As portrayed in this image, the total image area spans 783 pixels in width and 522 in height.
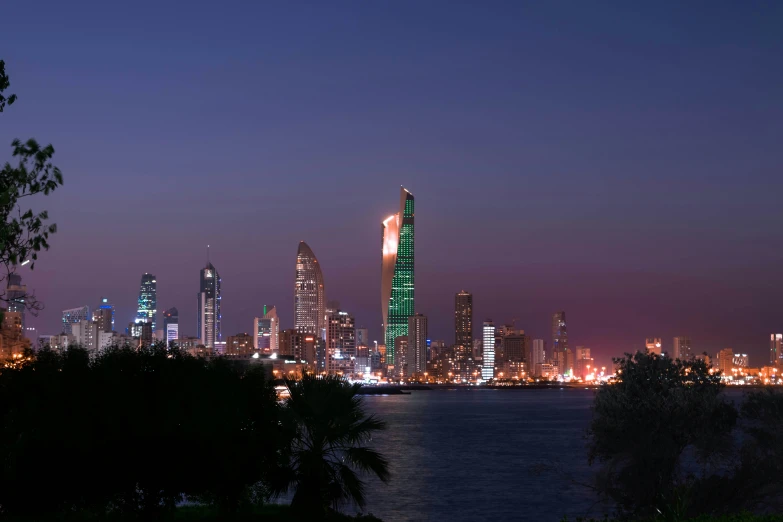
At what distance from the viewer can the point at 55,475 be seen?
23859 millimetres

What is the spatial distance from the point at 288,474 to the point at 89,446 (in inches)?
214

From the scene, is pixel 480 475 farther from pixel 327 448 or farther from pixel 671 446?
pixel 327 448

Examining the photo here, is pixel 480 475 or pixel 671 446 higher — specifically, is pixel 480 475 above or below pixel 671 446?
below

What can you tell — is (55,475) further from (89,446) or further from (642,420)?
(642,420)

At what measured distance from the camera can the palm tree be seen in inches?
942

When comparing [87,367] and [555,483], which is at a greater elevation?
[87,367]

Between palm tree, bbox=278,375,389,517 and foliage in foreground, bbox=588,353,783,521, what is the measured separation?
8.69 metres

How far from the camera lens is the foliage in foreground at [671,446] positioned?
1113 inches

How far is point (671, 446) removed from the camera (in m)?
28.6

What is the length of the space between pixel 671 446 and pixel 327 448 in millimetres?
11666

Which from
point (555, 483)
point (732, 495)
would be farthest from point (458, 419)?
point (732, 495)

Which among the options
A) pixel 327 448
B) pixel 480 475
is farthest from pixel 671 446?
pixel 480 475

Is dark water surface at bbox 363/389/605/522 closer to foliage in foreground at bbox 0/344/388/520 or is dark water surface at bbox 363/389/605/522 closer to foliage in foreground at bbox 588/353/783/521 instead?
foliage in foreground at bbox 588/353/783/521

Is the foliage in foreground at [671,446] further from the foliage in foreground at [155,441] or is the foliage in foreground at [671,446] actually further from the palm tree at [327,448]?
the foliage in foreground at [155,441]
